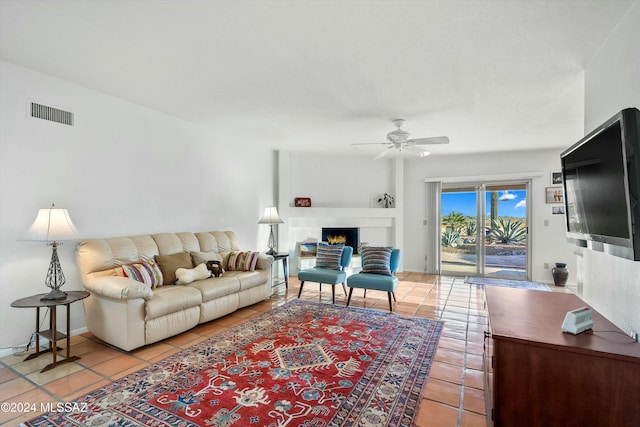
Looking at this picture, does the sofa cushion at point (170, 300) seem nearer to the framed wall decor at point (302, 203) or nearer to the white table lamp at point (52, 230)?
the white table lamp at point (52, 230)

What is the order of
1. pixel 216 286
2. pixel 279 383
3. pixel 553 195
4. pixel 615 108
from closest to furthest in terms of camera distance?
pixel 615 108, pixel 279 383, pixel 216 286, pixel 553 195

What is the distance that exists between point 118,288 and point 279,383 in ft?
5.63

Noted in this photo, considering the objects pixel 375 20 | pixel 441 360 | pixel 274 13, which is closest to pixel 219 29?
pixel 274 13

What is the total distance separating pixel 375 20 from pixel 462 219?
5.60 meters

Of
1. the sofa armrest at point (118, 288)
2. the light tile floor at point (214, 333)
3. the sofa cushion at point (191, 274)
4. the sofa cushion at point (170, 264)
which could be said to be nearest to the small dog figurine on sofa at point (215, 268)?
the sofa cushion at point (191, 274)

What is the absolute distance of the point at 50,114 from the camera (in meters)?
3.18

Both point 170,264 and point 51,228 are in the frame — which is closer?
point 51,228

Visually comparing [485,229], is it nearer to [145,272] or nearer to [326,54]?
[326,54]

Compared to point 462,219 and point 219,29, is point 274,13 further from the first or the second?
point 462,219

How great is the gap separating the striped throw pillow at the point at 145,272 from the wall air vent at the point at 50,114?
5.44ft

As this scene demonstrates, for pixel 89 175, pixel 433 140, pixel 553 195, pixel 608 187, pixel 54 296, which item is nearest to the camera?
pixel 608 187

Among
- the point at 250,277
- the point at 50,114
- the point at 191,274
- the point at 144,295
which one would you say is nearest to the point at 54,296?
the point at 144,295

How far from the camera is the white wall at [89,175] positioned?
292 centimetres

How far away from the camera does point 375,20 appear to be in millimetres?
2154
